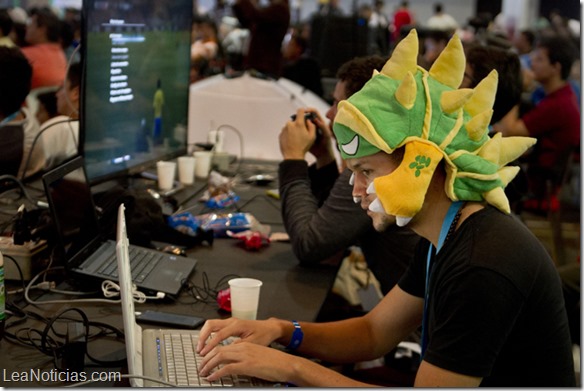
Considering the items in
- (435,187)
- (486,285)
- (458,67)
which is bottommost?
(486,285)

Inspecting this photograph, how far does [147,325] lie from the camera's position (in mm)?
1742

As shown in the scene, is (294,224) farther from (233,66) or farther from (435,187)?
(233,66)

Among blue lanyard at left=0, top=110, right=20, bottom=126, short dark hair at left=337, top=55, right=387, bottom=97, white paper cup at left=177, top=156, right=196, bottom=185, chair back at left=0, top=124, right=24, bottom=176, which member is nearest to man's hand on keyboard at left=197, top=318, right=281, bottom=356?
short dark hair at left=337, top=55, right=387, bottom=97

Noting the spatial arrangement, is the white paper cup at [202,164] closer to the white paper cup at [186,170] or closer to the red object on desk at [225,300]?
the white paper cup at [186,170]

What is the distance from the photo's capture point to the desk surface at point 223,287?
159 cm

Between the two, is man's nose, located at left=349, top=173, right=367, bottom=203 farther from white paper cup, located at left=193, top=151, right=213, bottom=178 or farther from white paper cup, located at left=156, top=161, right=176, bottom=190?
white paper cup, located at left=193, top=151, right=213, bottom=178

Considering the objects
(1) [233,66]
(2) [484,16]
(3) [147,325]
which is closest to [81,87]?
(3) [147,325]

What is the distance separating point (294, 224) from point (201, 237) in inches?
12.5

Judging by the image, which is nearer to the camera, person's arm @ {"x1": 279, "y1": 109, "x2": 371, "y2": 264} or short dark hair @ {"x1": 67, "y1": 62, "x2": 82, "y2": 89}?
person's arm @ {"x1": 279, "y1": 109, "x2": 371, "y2": 264}

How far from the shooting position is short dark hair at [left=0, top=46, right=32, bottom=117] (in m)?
2.90

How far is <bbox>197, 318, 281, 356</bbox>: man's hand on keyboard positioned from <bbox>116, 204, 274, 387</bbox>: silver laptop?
0.03 m

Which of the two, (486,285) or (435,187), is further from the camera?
(435,187)

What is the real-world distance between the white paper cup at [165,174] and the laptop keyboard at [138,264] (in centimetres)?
92

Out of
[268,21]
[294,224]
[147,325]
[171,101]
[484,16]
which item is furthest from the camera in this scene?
[484,16]
